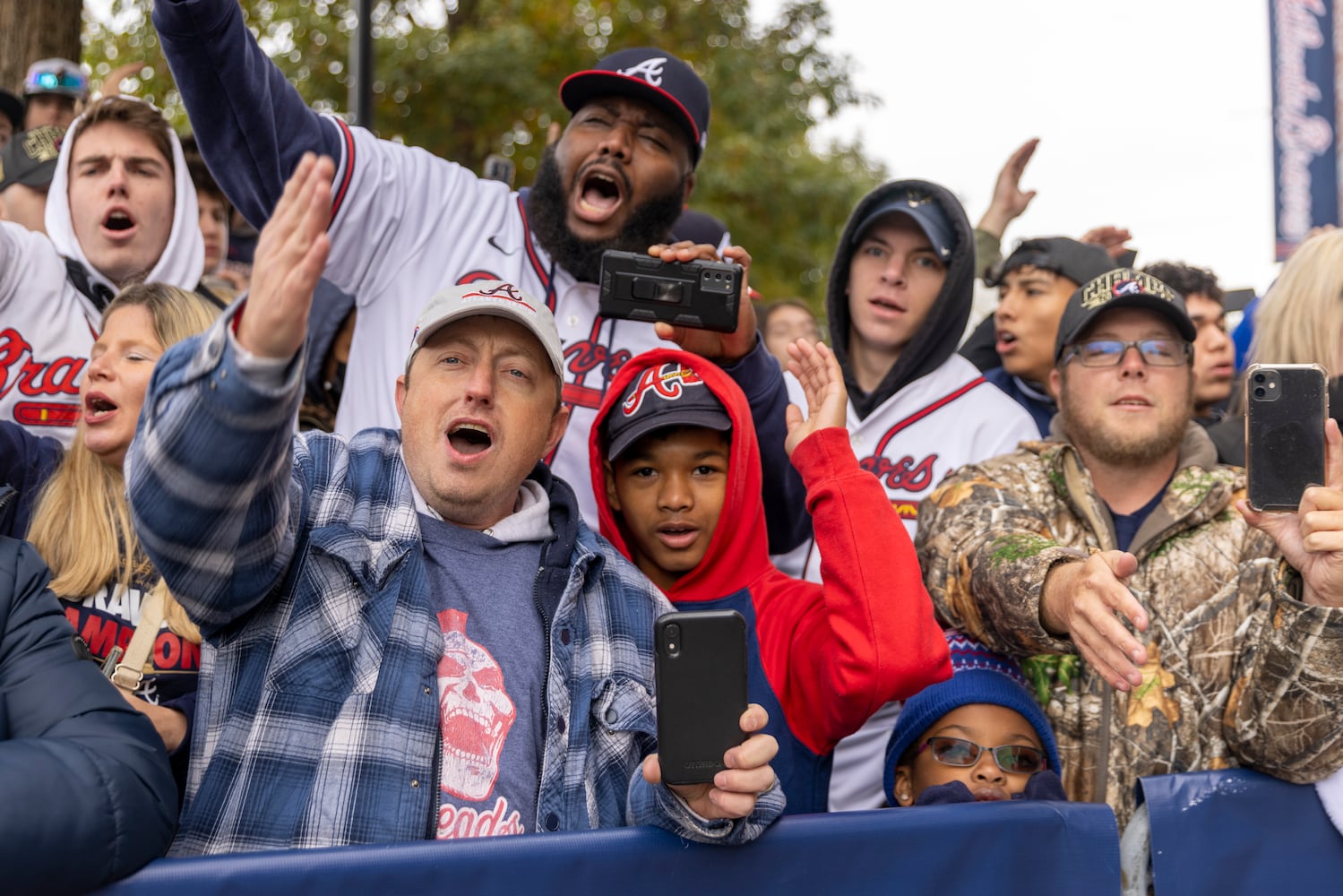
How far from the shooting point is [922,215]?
4059 mm

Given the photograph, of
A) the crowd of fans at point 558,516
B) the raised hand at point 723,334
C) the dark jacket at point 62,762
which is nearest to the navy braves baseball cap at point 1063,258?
the crowd of fans at point 558,516

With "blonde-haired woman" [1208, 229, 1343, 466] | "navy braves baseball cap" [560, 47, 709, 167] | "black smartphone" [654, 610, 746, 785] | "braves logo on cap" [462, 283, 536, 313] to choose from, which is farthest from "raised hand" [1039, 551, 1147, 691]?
"navy braves baseball cap" [560, 47, 709, 167]

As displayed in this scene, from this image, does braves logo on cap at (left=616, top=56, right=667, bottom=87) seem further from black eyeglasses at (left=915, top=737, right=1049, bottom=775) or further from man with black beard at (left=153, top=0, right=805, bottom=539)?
black eyeglasses at (left=915, top=737, right=1049, bottom=775)

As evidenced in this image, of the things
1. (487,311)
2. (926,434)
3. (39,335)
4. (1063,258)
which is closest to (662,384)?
(487,311)

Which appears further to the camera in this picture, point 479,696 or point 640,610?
point 640,610

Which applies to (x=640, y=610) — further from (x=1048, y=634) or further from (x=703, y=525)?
(x=1048, y=634)

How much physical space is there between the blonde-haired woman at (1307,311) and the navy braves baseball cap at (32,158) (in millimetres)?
4229

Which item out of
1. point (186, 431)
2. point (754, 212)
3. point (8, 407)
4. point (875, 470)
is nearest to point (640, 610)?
point (186, 431)

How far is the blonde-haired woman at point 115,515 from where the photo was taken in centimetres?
258

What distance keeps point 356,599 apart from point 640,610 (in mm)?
591

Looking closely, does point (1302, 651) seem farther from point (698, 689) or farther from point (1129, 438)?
point (698, 689)

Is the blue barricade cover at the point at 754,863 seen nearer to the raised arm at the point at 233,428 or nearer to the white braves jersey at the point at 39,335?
the raised arm at the point at 233,428

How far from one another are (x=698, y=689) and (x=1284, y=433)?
53.6 inches

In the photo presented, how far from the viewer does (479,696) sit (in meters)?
2.32
